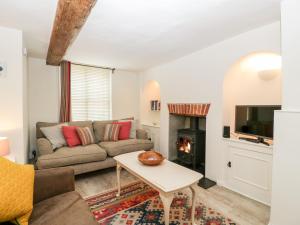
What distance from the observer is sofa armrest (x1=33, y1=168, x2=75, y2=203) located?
1.43m

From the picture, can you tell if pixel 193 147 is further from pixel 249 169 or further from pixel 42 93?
pixel 42 93

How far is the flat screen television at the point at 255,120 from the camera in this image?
85.2 inches

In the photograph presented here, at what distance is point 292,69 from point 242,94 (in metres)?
1.21

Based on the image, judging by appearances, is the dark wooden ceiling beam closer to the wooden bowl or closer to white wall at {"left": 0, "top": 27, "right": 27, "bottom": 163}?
white wall at {"left": 0, "top": 27, "right": 27, "bottom": 163}

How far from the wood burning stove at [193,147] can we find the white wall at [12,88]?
2.66 metres

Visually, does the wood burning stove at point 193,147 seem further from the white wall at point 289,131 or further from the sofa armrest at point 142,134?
the white wall at point 289,131

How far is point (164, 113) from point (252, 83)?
1.80 metres

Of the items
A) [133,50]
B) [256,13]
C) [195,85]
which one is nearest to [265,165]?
[195,85]

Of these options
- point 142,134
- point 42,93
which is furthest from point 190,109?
point 42,93

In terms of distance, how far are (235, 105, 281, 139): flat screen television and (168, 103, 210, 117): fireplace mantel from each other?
Answer: 492 mm

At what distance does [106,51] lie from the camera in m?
3.01

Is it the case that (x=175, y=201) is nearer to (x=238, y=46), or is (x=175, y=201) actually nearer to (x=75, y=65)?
(x=238, y=46)

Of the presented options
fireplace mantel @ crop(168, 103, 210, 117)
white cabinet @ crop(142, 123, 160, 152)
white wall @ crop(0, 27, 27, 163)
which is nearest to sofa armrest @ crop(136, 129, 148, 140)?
white cabinet @ crop(142, 123, 160, 152)

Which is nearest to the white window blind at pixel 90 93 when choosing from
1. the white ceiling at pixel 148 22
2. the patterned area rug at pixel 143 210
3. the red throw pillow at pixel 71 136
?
the red throw pillow at pixel 71 136
